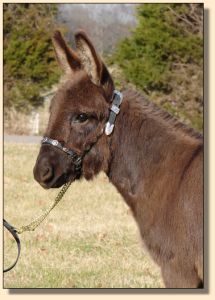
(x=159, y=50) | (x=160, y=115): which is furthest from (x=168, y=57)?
(x=160, y=115)

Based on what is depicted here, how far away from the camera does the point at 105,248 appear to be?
7.12 m

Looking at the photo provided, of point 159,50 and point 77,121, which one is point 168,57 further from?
point 77,121

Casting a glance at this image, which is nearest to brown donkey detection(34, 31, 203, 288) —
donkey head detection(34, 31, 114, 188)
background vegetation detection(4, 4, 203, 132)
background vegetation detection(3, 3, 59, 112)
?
donkey head detection(34, 31, 114, 188)

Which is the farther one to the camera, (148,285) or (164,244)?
(148,285)

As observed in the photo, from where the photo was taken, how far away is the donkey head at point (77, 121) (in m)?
4.17

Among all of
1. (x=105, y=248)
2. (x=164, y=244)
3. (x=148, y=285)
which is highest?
(x=164, y=244)

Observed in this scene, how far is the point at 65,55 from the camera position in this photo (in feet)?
14.1

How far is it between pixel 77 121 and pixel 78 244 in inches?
130

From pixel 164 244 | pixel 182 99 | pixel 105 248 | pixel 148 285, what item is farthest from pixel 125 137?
pixel 182 99

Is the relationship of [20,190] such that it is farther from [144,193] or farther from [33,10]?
[33,10]

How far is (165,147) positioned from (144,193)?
1.12 ft

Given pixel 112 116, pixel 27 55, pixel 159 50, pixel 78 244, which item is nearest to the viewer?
pixel 112 116

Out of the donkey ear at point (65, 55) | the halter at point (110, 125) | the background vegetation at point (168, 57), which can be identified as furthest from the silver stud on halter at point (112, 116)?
the background vegetation at point (168, 57)

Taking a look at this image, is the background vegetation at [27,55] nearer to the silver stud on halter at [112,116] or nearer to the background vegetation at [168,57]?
the background vegetation at [168,57]
